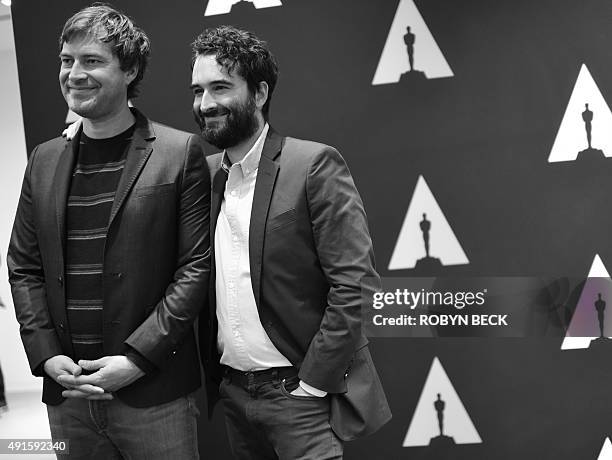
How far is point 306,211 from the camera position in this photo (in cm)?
202

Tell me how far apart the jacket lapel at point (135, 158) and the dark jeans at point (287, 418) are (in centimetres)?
74

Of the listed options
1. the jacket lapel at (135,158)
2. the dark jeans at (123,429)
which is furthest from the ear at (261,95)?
the dark jeans at (123,429)

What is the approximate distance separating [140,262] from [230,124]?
55 cm

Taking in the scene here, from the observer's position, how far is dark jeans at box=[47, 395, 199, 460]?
2.00 metres

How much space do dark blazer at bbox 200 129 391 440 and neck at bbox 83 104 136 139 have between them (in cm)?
53

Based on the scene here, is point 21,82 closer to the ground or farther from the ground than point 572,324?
farther from the ground

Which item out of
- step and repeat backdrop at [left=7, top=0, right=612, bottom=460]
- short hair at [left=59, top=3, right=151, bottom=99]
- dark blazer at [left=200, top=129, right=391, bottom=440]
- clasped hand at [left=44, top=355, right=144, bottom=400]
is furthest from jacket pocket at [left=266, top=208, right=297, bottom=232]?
step and repeat backdrop at [left=7, top=0, right=612, bottom=460]

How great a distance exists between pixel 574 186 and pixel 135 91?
197 cm

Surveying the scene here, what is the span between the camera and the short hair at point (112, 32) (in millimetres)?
2064

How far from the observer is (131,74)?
2.16 m

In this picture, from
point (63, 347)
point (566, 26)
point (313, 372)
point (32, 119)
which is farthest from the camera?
point (32, 119)

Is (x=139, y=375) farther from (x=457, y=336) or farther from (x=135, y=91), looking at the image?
(x=457, y=336)

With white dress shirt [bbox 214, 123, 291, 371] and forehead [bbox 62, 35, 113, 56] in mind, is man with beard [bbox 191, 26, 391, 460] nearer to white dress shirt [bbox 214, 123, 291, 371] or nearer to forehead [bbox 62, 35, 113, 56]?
white dress shirt [bbox 214, 123, 291, 371]

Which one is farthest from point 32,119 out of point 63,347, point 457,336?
point 457,336
